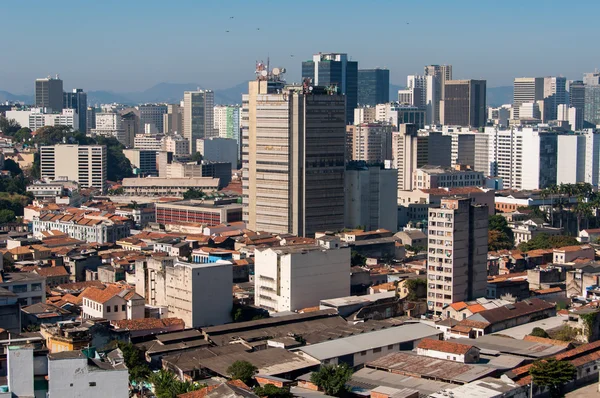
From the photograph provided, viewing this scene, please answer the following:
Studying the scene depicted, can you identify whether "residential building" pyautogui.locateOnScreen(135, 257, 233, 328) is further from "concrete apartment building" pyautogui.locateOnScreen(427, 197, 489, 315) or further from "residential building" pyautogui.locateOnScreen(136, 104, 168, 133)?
"residential building" pyautogui.locateOnScreen(136, 104, 168, 133)

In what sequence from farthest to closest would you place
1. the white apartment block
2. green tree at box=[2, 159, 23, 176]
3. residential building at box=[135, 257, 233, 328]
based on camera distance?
1. the white apartment block
2. green tree at box=[2, 159, 23, 176]
3. residential building at box=[135, 257, 233, 328]

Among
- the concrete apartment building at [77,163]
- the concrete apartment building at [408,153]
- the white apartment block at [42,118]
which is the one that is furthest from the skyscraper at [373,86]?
the concrete apartment building at [77,163]

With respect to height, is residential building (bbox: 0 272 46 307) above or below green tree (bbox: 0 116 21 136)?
below

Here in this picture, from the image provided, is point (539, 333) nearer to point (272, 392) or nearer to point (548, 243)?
point (272, 392)

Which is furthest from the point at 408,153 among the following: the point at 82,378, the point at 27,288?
the point at 82,378

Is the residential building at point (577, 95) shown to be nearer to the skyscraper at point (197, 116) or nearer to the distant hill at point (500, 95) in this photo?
the skyscraper at point (197, 116)

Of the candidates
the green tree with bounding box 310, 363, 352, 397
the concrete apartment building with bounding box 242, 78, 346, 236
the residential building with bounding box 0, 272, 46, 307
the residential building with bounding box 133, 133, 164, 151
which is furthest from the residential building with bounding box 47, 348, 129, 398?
the residential building with bounding box 133, 133, 164, 151

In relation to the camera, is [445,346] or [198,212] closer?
[445,346]
